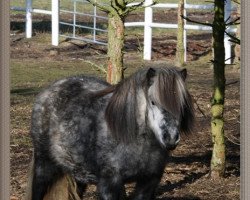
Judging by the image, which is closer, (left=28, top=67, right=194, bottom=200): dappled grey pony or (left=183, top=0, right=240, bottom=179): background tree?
(left=28, top=67, right=194, bottom=200): dappled grey pony

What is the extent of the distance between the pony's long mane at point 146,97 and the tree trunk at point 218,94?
5.85ft

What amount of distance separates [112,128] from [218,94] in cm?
203

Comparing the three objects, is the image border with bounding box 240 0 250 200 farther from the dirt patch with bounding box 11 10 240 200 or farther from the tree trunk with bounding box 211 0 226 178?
the tree trunk with bounding box 211 0 226 178

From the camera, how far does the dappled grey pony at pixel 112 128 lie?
16.2 ft

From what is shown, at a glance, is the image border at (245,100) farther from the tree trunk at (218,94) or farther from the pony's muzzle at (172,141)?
the tree trunk at (218,94)

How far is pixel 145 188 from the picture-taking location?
5.20 meters

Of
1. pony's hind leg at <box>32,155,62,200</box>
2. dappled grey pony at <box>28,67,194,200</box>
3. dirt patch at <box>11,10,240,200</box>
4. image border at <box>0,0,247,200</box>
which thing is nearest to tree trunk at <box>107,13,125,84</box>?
dirt patch at <box>11,10,240,200</box>

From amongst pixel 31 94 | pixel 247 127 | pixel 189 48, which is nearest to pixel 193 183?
pixel 247 127

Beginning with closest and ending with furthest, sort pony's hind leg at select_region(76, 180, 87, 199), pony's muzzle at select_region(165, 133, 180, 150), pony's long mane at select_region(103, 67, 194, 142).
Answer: pony's muzzle at select_region(165, 133, 180, 150) < pony's long mane at select_region(103, 67, 194, 142) < pony's hind leg at select_region(76, 180, 87, 199)

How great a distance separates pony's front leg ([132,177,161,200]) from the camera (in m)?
5.19

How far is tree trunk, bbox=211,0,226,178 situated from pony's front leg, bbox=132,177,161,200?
1.87 metres

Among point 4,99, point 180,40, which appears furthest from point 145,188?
point 180,40

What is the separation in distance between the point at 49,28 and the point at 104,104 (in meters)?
16.3

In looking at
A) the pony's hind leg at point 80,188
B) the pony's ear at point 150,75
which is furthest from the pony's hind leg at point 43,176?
the pony's ear at point 150,75
